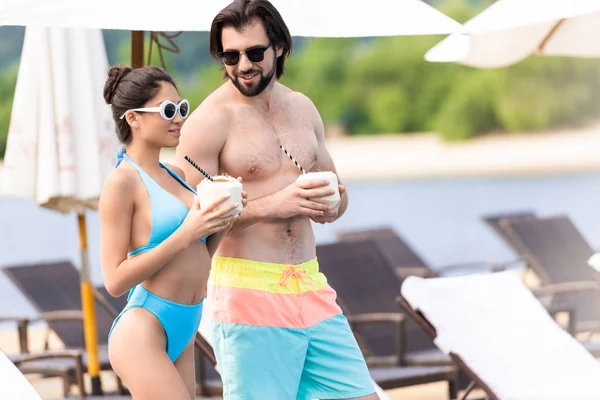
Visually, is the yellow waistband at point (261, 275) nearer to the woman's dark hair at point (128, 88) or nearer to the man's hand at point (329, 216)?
the man's hand at point (329, 216)

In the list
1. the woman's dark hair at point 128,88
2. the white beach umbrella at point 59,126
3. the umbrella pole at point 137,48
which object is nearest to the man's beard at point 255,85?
the woman's dark hair at point 128,88

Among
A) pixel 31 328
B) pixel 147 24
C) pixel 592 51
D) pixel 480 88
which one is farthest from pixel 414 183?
pixel 147 24

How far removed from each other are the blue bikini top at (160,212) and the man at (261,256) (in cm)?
28

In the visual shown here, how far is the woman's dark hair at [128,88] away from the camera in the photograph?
2756 mm

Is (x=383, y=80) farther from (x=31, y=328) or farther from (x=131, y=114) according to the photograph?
(x=131, y=114)

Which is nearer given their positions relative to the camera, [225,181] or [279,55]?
[225,181]

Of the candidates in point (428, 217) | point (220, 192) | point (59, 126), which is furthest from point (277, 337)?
point (428, 217)

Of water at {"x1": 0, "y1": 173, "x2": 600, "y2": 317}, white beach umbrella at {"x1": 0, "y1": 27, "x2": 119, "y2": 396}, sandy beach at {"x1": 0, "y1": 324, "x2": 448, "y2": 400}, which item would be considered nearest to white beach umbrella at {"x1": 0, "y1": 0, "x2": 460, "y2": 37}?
white beach umbrella at {"x1": 0, "y1": 27, "x2": 119, "y2": 396}

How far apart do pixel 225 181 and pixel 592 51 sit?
12.1ft

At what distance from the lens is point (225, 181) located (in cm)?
261

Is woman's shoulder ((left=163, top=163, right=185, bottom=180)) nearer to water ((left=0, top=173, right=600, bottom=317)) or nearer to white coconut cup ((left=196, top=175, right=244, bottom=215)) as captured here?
white coconut cup ((left=196, top=175, right=244, bottom=215))

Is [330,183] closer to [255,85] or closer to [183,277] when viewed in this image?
[255,85]

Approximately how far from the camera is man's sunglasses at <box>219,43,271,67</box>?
296 centimetres

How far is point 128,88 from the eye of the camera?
2768 mm
